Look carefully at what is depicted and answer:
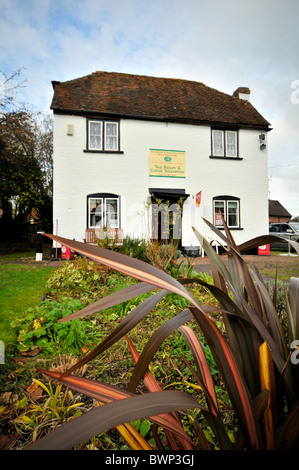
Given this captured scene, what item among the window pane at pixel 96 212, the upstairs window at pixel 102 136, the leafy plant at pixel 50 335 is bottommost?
the leafy plant at pixel 50 335

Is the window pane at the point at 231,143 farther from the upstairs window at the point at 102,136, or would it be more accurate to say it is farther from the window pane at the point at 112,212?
the window pane at the point at 112,212

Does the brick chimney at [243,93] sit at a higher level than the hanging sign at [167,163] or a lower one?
higher

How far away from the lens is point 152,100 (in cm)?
1173

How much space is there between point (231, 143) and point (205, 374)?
41.3 feet

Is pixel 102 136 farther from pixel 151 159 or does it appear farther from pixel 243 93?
pixel 243 93

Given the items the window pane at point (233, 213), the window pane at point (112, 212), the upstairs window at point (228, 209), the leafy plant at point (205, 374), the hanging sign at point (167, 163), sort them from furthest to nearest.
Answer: the window pane at point (233, 213) → the upstairs window at point (228, 209) → the hanging sign at point (167, 163) → the window pane at point (112, 212) → the leafy plant at point (205, 374)

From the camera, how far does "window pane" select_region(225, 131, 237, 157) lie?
469 inches

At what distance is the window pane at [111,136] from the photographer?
35.3 ft

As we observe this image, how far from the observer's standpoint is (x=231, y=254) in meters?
1.15

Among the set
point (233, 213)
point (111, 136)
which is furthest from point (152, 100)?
point (233, 213)

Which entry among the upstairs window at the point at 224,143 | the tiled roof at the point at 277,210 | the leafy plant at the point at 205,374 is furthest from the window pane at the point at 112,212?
the tiled roof at the point at 277,210
